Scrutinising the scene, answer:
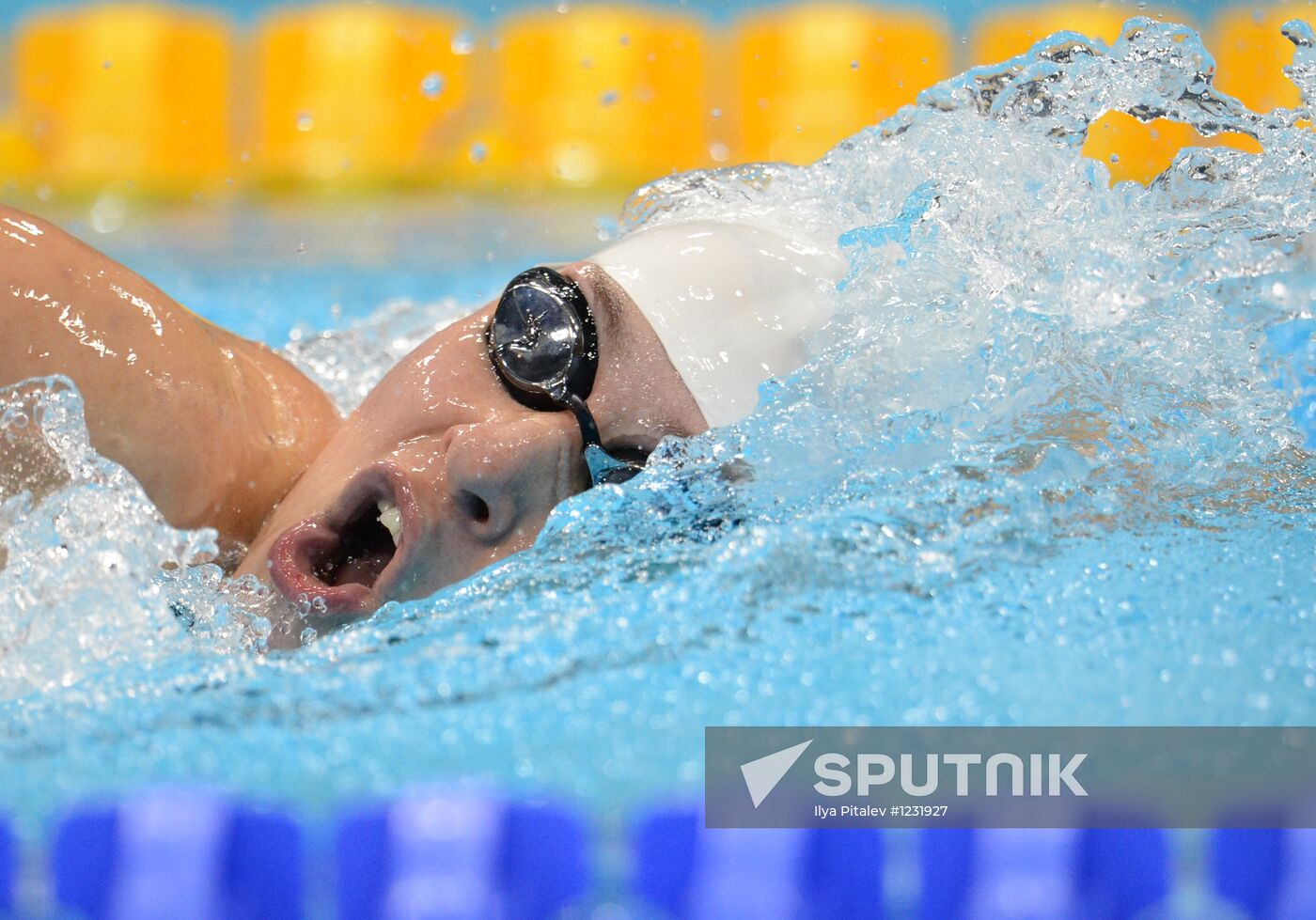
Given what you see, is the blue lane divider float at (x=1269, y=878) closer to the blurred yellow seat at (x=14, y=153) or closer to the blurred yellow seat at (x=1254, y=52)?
the blurred yellow seat at (x=1254, y=52)

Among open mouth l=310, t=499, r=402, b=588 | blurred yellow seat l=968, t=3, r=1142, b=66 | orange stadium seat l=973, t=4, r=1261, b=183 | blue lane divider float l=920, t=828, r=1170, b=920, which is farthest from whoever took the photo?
blurred yellow seat l=968, t=3, r=1142, b=66

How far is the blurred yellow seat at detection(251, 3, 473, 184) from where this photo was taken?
382 cm

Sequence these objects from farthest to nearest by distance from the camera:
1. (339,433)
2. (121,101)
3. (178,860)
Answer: (121,101)
(339,433)
(178,860)

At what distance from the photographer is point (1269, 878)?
1.21m

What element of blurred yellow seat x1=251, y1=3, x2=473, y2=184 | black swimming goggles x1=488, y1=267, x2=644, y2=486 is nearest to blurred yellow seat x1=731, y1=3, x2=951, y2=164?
blurred yellow seat x1=251, y1=3, x2=473, y2=184

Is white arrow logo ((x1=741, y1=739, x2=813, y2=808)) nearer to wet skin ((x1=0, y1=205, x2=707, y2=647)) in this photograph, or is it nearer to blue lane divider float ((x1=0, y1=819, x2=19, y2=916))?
wet skin ((x1=0, y1=205, x2=707, y2=647))

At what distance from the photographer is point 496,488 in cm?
123

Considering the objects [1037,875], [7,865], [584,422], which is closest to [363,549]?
[584,422]

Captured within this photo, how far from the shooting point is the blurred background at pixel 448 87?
376cm

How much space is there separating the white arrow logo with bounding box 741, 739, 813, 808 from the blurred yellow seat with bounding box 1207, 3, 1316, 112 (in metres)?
2.93

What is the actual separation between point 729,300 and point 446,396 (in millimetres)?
308

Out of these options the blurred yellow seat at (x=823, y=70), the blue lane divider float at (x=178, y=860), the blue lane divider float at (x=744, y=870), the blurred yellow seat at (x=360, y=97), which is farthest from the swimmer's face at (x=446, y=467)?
the blurred yellow seat at (x=360, y=97)

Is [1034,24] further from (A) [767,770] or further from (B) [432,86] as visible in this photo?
(A) [767,770]

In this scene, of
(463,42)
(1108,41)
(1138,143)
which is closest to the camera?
(1138,143)
